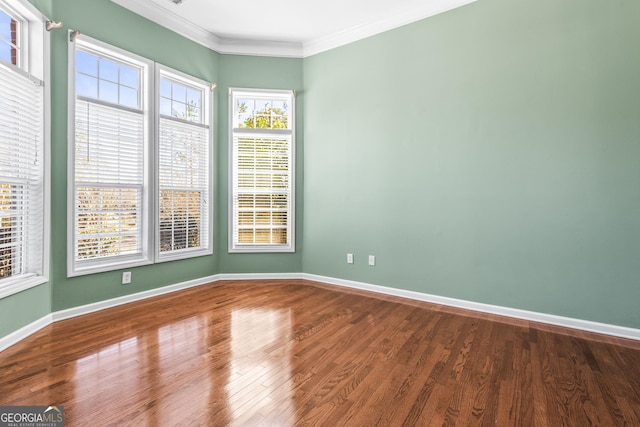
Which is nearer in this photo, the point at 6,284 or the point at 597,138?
the point at 6,284

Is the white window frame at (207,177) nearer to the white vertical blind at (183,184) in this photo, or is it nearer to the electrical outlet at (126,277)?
the white vertical blind at (183,184)

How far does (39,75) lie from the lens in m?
2.74

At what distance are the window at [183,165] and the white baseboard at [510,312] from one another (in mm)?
2030

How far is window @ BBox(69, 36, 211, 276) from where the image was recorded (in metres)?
3.14

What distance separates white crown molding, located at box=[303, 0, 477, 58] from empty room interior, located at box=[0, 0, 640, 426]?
0.08ft

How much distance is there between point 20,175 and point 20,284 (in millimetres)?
879

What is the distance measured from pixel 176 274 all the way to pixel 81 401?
88.8 inches

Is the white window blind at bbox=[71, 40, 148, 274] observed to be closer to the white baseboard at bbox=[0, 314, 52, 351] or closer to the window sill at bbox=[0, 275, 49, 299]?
the window sill at bbox=[0, 275, 49, 299]

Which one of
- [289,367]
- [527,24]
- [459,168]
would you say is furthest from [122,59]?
[527,24]

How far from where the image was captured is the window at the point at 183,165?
3812 millimetres

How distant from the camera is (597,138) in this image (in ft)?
9.00

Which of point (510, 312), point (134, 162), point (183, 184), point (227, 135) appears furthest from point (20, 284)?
point (510, 312)

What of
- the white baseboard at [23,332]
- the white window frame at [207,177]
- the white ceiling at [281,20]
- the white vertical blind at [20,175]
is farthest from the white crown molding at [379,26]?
the white baseboard at [23,332]

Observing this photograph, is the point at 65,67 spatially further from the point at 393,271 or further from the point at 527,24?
the point at 527,24
